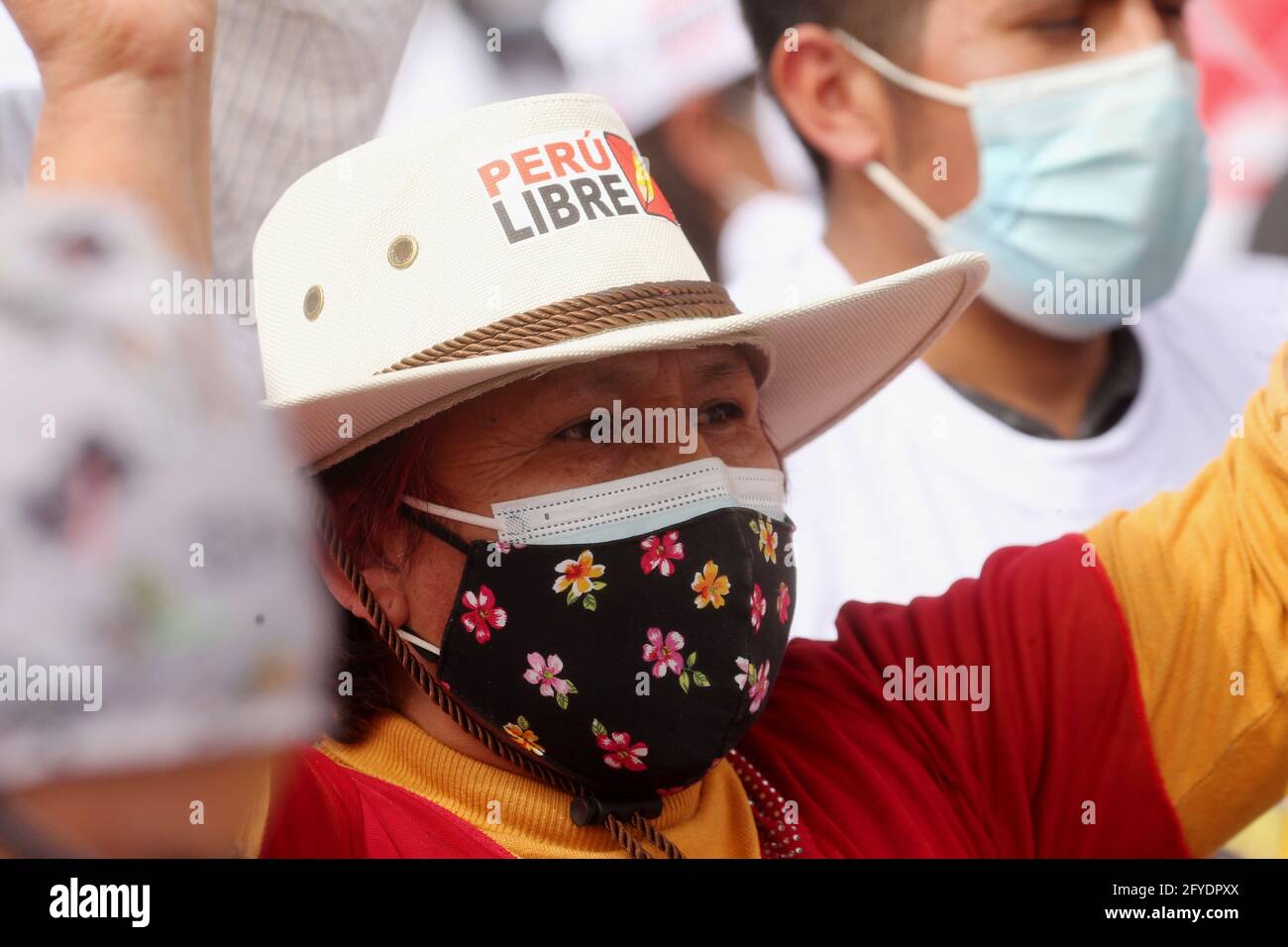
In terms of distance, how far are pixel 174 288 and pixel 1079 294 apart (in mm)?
1912

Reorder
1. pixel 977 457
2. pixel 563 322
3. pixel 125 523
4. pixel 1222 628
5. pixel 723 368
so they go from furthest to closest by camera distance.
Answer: pixel 977 457 < pixel 1222 628 < pixel 723 368 < pixel 563 322 < pixel 125 523

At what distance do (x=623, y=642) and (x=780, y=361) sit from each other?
0.46 meters

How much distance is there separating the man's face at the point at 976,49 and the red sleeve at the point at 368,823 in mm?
1236

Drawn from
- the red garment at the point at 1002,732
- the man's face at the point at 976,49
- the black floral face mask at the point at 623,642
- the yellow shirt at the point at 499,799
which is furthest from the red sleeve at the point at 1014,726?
the man's face at the point at 976,49

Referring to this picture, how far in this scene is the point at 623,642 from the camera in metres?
1.25

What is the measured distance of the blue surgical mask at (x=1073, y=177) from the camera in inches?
78.2

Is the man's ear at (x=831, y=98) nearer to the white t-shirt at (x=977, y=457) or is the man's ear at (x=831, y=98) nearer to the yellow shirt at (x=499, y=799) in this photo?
the white t-shirt at (x=977, y=457)

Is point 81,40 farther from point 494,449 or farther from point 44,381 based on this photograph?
point 44,381

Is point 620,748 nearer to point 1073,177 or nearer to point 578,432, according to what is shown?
point 578,432

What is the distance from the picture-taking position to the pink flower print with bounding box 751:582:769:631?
127 centimetres

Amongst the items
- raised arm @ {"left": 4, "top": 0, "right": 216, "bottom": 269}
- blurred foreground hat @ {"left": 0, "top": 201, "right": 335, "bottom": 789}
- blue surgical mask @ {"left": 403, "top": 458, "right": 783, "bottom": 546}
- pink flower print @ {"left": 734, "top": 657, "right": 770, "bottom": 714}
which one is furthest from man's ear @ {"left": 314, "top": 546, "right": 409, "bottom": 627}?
blurred foreground hat @ {"left": 0, "top": 201, "right": 335, "bottom": 789}

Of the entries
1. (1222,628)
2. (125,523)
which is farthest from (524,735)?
(125,523)

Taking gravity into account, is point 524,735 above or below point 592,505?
below

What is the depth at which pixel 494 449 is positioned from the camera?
1.30 metres
